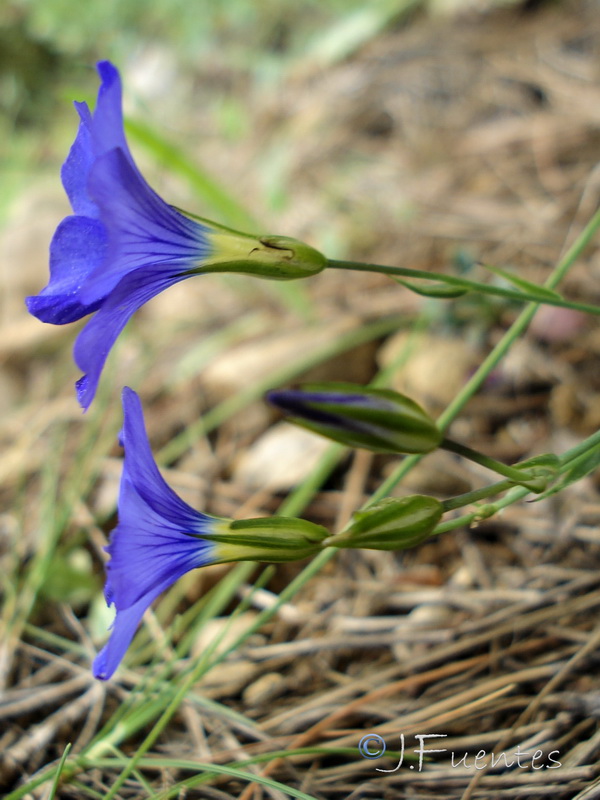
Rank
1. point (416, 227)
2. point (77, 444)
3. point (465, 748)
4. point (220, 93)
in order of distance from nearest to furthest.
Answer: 1. point (465, 748)
2. point (77, 444)
3. point (416, 227)
4. point (220, 93)

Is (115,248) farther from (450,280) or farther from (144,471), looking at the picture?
(450,280)

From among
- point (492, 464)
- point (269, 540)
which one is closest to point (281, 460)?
point (269, 540)

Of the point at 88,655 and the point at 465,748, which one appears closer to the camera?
the point at 465,748

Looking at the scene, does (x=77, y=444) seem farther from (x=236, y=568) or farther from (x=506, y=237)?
(x=506, y=237)

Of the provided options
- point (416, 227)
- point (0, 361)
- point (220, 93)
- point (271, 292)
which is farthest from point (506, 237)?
point (220, 93)

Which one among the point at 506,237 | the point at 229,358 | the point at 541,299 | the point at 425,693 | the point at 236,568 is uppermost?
the point at 506,237

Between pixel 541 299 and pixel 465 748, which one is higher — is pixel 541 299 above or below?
above

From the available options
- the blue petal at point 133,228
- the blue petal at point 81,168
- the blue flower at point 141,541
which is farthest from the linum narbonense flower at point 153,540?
the blue petal at point 81,168

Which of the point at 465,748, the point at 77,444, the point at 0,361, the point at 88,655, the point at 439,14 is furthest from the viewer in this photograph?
the point at 439,14

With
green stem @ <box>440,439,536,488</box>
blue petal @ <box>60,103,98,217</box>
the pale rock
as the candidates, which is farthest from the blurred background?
blue petal @ <box>60,103,98,217</box>
